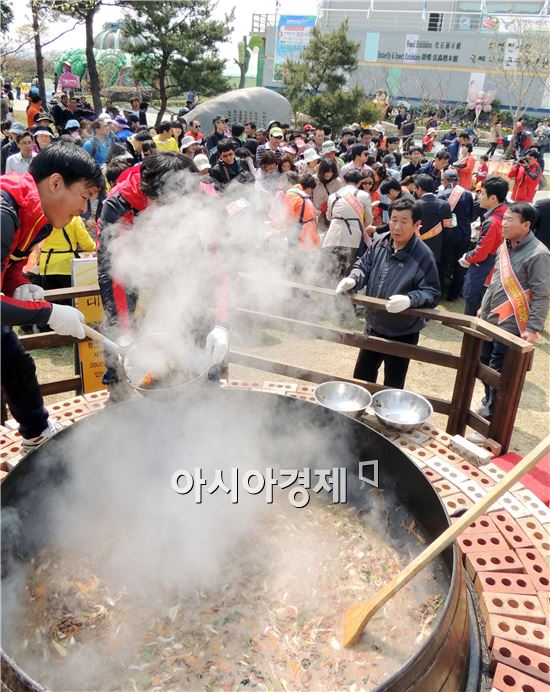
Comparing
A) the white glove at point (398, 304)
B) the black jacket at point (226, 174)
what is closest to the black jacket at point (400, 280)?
the white glove at point (398, 304)

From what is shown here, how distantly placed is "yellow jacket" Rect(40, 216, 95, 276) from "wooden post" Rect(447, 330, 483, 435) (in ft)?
13.1

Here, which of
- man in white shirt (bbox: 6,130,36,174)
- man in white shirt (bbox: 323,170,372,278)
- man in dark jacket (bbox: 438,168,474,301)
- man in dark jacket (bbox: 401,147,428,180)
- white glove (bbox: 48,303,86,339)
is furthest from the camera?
man in dark jacket (bbox: 401,147,428,180)

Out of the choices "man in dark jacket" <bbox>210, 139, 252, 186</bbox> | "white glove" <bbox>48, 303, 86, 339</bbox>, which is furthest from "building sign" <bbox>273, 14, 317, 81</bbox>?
"white glove" <bbox>48, 303, 86, 339</bbox>

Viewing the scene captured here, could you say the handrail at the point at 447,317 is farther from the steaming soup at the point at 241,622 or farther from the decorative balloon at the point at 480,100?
the decorative balloon at the point at 480,100

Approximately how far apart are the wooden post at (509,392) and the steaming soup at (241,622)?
4.03 ft

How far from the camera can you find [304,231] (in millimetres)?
6711

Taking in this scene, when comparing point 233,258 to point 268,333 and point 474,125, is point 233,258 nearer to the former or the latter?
point 268,333

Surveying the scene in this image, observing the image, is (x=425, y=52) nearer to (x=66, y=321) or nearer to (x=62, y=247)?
(x=62, y=247)

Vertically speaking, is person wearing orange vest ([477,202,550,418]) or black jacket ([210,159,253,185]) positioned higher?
black jacket ([210,159,253,185])

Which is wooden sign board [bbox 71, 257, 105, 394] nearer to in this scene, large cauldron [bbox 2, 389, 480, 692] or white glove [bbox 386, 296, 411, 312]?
large cauldron [bbox 2, 389, 480, 692]

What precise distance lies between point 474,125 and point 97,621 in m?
40.9

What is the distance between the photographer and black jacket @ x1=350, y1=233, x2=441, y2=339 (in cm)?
405

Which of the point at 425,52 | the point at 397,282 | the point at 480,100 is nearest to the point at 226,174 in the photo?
the point at 397,282

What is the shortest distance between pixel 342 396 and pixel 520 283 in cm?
224
